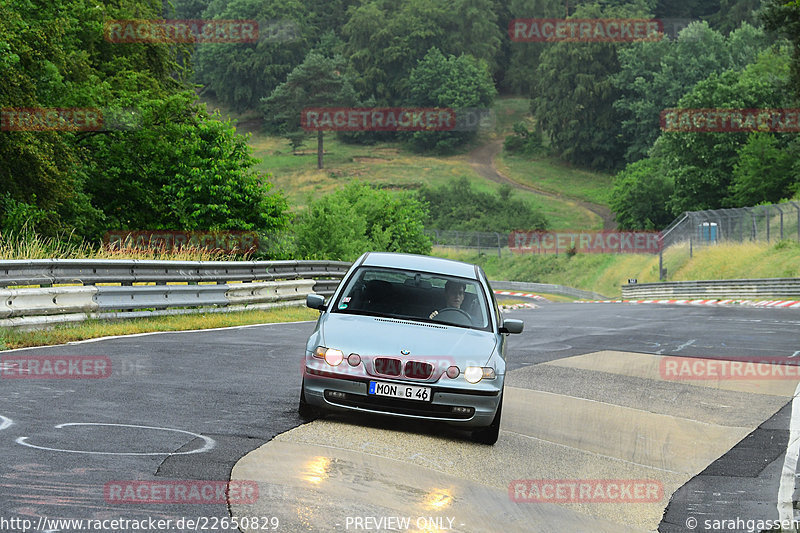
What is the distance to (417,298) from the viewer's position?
964cm

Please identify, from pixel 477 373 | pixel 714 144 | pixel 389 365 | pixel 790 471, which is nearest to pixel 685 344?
pixel 790 471

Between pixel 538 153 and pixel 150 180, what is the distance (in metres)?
104

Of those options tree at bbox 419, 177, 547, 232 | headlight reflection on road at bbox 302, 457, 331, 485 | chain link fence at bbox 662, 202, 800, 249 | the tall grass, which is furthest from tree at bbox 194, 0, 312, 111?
headlight reflection on road at bbox 302, 457, 331, 485

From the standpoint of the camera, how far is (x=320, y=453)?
735 cm

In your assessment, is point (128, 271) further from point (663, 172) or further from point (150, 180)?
point (663, 172)

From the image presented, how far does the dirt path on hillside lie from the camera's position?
109 metres

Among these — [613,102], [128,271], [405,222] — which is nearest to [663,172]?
[405,222]

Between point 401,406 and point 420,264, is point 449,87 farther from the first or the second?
point 401,406

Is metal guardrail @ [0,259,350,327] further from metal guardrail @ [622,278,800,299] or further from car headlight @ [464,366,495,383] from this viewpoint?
metal guardrail @ [622,278,800,299]

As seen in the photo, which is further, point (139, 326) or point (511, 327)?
point (139, 326)

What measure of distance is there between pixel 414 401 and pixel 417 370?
26cm

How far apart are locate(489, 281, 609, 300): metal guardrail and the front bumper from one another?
58.7 meters

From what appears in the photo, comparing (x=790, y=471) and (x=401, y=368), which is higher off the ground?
(x=401, y=368)

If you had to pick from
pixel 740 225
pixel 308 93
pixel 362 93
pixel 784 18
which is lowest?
pixel 740 225
